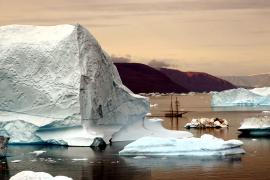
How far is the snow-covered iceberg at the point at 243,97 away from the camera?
262 feet

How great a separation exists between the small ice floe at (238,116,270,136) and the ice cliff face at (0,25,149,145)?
7389 millimetres

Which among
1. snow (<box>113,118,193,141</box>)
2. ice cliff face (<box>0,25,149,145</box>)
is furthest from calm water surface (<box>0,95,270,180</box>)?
snow (<box>113,118,193,141</box>)

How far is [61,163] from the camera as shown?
26.2m

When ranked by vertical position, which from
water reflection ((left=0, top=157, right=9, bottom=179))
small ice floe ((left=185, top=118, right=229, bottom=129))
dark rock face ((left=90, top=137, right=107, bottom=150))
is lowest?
water reflection ((left=0, top=157, right=9, bottom=179))

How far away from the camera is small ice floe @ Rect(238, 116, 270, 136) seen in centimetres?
3659

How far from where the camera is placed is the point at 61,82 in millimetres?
31719

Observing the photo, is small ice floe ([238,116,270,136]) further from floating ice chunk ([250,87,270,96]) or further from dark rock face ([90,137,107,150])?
floating ice chunk ([250,87,270,96])

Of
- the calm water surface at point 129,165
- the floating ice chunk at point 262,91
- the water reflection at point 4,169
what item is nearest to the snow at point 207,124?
the calm water surface at point 129,165

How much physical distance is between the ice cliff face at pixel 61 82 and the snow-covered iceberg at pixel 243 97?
154ft

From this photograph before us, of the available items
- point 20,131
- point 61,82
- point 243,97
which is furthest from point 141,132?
point 243,97

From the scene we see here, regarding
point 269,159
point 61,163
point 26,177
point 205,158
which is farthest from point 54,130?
point 26,177

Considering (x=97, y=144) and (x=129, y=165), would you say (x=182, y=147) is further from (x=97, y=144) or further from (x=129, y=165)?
(x=97, y=144)

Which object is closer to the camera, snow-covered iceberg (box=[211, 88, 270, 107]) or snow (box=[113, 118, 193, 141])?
snow (box=[113, 118, 193, 141])

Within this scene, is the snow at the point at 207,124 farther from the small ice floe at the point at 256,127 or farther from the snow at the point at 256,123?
the snow at the point at 256,123
